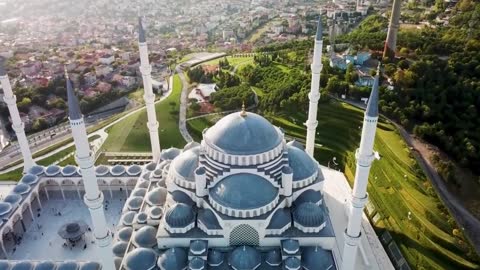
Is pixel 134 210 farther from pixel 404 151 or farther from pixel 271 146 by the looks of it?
pixel 404 151

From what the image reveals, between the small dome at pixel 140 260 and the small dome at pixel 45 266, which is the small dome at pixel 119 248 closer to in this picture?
the small dome at pixel 140 260

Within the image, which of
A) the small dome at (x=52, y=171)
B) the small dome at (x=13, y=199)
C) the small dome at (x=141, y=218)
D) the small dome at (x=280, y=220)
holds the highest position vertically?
the small dome at (x=280, y=220)

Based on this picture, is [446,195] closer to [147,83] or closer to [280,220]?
[280,220]

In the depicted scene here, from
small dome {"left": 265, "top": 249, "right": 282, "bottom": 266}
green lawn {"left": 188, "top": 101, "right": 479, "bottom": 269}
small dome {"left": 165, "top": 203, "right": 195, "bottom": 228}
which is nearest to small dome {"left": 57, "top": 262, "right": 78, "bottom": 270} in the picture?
small dome {"left": 165, "top": 203, "right": 195, "bottom": 228}

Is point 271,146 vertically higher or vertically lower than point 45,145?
higher

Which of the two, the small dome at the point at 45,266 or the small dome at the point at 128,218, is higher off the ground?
the small dome at the point at 128,218

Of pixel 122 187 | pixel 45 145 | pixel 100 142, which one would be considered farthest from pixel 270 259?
pixel 45 145

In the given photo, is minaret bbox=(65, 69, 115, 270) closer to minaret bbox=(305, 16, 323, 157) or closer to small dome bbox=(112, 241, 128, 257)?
small dome bbox=(112, 241, 128, 257)

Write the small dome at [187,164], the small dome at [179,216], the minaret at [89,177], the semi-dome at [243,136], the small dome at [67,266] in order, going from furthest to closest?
1. the small dome at [187,164]
2. the semi-dome at [243,136]
3. the small dome at [67,266]
4. the small dome at [179,216]
5. the minaret at [89,177]

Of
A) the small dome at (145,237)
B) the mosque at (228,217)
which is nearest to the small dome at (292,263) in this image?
the mosque at (228,217)
